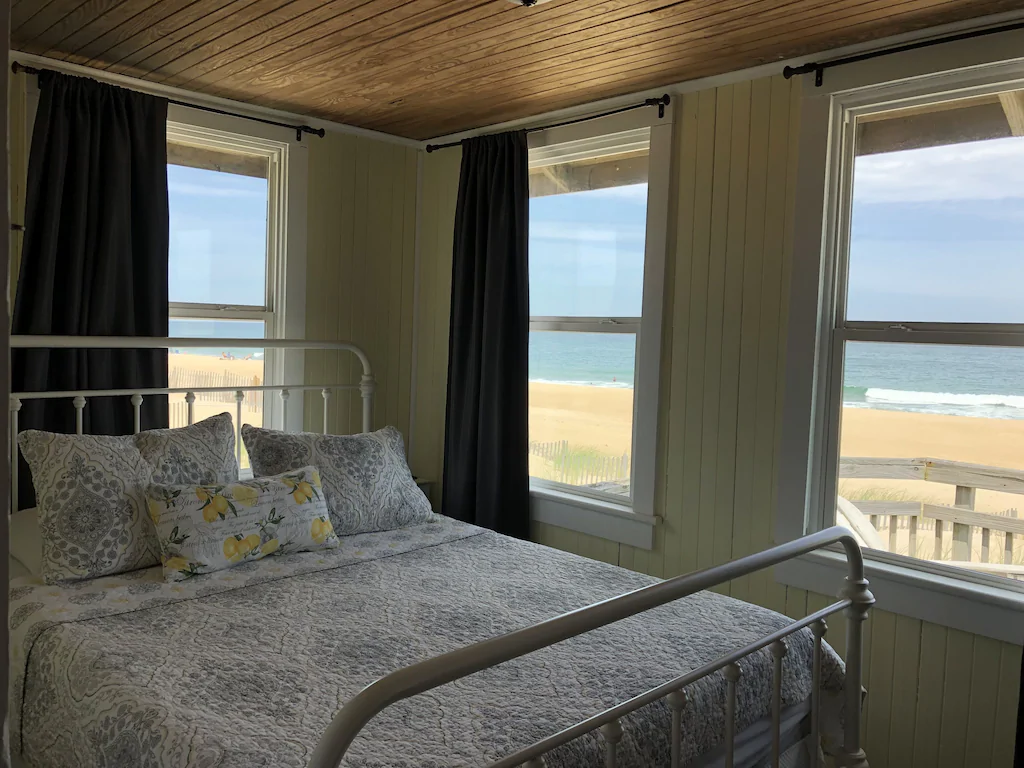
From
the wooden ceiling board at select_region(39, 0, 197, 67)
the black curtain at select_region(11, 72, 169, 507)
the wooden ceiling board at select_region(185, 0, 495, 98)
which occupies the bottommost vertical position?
the black curtain at select_region(11, 72, 169, 507)

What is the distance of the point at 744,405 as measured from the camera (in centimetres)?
274

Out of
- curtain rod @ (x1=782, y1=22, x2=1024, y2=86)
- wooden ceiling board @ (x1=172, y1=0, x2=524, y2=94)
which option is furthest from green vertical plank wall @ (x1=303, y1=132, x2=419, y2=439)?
curtain rod @ (x1=782, y1=22, x2=1024, y2=86)

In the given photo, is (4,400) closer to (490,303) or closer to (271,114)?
(490,303)

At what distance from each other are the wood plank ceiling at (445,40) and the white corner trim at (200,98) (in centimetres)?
4

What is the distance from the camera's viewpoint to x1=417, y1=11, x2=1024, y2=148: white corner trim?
2.25m

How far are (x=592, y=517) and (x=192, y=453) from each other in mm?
1497

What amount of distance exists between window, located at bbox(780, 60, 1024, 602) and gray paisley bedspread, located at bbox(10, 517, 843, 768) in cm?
70

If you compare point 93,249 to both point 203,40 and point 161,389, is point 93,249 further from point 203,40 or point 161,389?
point 203,40

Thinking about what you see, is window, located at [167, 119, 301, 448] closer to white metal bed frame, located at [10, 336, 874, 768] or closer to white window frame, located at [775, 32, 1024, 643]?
white metal bed frame, located at [10, 336, 874, 768]

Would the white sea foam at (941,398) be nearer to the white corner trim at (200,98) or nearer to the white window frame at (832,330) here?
the white window frame at (832,330)

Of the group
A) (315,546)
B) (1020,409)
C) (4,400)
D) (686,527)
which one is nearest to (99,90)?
(315,546)

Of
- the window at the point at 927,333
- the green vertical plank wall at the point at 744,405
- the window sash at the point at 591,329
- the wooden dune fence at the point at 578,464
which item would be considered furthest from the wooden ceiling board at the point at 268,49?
the wooden dune fence at the point at 578,464

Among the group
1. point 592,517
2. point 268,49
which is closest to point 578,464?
point 592,517

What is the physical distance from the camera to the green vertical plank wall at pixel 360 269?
140 inches
